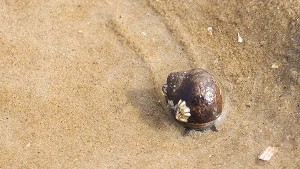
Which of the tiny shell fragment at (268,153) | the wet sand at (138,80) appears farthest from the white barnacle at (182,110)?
the tiny shell fragment at (268,153)

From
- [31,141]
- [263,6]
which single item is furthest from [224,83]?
[31,141]

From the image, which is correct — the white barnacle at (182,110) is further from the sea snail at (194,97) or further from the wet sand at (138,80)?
the wet sand at (138,80)

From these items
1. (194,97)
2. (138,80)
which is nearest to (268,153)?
(194,97)

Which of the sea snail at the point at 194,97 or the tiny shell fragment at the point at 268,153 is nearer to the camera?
the sea snail at the point at 194,97

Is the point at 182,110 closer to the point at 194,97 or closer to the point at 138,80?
the point at 194,97

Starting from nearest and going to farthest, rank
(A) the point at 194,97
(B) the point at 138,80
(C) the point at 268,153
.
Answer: (A) the point at 194,97
(C) the point at 268,153
(B) the point at 138,80

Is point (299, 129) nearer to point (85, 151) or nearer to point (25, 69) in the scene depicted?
point (85, 151)

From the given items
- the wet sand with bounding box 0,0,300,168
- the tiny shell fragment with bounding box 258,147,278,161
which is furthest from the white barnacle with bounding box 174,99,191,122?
the tiny shell fragment with bounding box 258,147,278,161
